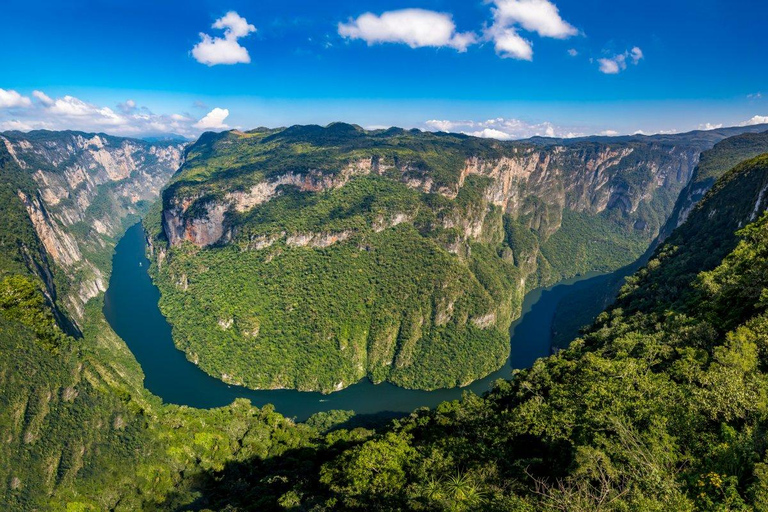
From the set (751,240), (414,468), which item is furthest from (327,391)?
(751,240)

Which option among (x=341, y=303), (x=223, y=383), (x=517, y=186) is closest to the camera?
(x=223, y=383)

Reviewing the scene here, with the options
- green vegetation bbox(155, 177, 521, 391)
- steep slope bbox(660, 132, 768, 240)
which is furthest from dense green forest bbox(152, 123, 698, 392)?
steep slope bbox(660, 132, 768, 240)

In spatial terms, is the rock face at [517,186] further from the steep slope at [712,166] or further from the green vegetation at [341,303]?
the steep slope at [712,166]

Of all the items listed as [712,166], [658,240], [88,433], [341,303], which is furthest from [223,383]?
[712,166]

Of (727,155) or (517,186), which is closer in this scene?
(727,155)

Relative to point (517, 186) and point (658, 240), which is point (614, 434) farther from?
point (517, 186)

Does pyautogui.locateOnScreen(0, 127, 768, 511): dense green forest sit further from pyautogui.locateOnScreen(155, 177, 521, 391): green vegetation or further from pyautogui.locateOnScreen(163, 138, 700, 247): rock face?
pyautogui.locateOnScreen(163, 138, 700, 247): rock face
